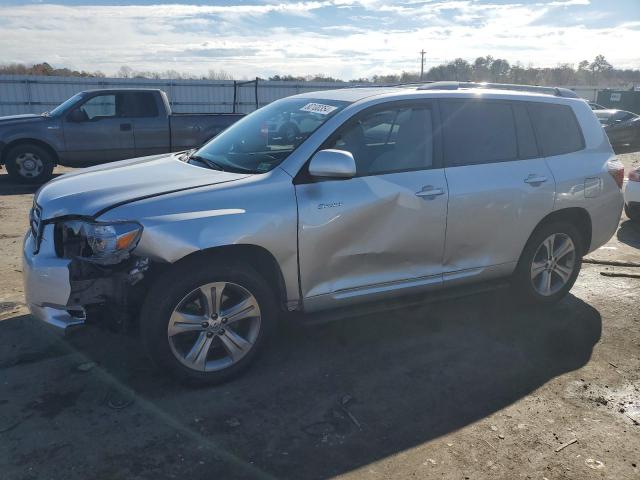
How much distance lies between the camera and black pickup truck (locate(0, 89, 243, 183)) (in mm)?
10430

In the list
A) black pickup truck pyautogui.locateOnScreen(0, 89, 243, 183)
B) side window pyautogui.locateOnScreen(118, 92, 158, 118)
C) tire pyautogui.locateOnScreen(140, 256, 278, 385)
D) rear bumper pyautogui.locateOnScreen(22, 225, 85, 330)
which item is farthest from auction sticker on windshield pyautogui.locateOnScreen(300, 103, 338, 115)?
side window pyautogui.locateOnScreen(118, 92, 158, 118)

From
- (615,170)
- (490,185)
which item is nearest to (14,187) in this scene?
(490,185)

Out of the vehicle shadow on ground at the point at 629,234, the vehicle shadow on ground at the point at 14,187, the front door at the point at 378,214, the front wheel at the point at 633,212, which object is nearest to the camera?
the front door at the point at 378,214

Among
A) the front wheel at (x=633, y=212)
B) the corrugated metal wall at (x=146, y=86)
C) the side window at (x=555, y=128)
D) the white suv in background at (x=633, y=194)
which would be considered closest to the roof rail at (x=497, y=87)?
the side window at (x=555, y=128)

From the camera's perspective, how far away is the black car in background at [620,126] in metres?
19.2

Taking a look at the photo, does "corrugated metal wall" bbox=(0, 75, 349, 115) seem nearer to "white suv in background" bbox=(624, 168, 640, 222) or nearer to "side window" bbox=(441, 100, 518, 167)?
"white suv in background" bbox=(624, 168, 640, 222)

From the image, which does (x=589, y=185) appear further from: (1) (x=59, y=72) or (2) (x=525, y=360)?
(1) (x=59, y=72)

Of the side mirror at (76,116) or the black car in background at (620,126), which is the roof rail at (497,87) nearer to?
the side mirror at (76,116)

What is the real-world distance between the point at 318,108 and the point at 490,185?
4.83ft

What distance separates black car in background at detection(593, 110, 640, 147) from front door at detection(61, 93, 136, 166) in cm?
1605

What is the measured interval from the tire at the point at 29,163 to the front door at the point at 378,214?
880 centimetres

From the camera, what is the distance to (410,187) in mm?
3945

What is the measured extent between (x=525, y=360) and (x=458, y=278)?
2.60 feet

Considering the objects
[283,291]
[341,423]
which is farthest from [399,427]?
[283,291]
